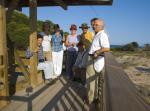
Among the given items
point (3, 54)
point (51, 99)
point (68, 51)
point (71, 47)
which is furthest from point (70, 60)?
point (3, 54)

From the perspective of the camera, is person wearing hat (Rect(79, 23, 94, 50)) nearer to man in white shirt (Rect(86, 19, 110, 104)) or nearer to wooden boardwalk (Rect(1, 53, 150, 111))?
wooden boardwalk (Rect(1, 53, 150, 111))

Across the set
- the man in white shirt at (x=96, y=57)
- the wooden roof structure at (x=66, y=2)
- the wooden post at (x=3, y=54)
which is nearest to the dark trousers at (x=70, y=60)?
the wooden roof structure at (x=66, y=2)

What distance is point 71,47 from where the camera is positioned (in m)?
9.33

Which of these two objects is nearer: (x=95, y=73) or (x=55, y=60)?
(x=95, y=73)

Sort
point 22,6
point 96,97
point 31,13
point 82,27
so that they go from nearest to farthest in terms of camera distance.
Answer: point 96,97 → point 31,13 → point 82,27 → point 22,6

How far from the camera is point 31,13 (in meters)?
7.91

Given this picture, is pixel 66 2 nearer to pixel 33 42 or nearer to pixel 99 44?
pixel 33 42

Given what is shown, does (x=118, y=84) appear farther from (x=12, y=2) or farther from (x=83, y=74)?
(x=83, y=74)

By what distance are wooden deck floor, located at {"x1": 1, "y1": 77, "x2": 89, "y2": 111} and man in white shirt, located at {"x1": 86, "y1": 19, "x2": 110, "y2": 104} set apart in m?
0.41

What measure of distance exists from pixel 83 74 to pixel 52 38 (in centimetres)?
129

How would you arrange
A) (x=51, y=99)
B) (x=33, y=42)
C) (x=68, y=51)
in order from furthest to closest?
(x=68, y=51) < (x=33, y=42) < (x=51, y=99)

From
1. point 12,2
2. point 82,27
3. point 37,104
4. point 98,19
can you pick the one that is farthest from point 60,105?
point 82,27

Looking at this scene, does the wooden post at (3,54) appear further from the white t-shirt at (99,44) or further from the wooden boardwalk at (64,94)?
the white t-shirt at (99,44)

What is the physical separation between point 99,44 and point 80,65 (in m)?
3.58
